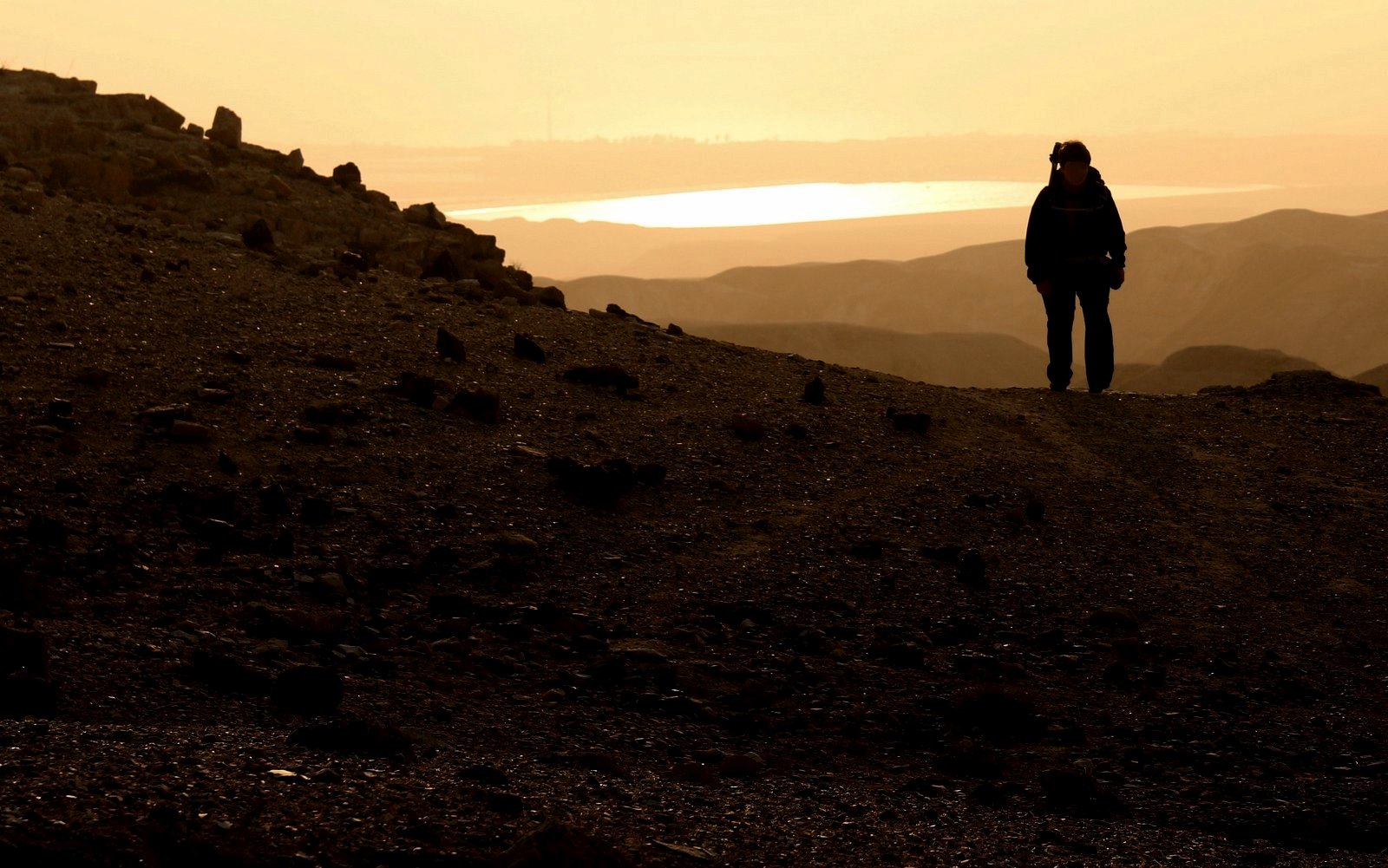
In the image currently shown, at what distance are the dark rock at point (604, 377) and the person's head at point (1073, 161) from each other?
167 inches

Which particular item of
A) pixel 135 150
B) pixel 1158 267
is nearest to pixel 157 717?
pixel 135 150

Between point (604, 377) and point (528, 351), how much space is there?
79 cm

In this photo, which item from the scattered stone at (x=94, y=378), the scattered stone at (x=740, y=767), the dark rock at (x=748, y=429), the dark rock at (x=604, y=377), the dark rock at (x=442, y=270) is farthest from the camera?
the dark rock at (x=442, y=270)

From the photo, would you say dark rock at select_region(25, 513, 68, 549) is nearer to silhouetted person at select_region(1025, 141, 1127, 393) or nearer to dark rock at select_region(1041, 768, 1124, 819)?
dark rock at select_region(1041, 768, 1124, 819)

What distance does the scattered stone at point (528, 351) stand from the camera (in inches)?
446

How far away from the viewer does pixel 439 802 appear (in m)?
4.53

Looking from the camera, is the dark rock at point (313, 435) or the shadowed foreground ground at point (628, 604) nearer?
the shadowed foreground ground at point (628, 604)

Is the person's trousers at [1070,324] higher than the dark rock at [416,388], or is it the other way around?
the person's trousers at [1070,324]

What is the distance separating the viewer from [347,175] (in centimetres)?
1794

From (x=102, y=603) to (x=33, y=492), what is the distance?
1.39 metres

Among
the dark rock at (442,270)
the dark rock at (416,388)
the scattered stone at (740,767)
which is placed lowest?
the scattered stone at (740,767)

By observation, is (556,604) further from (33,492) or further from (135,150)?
(135,150)

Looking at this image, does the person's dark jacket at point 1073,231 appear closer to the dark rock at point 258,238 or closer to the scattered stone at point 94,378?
the dark rock at point 258,238

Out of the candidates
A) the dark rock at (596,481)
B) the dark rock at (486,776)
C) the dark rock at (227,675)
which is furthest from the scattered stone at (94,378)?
the dark rock at (486,776)
